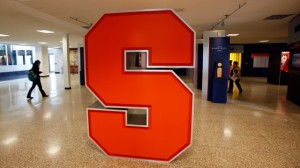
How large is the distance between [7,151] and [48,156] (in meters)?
0.86

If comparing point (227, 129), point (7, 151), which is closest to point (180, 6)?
point (227, 129)

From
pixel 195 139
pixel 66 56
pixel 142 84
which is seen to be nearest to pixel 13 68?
pixel 66 56

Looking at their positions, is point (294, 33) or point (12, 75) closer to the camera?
point (294, 33)

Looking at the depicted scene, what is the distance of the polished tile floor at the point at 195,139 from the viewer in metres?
3.10

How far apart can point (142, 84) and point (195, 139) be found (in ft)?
6.17

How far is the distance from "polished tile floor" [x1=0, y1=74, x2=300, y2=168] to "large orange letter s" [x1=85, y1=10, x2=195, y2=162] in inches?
13.9

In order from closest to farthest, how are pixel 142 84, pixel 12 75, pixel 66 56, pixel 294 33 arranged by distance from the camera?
pixel 142 84 < pixel 294 33 < pixel 66 56 < pixel 12 75

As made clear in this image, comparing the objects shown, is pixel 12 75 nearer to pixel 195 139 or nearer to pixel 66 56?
pixel 66 56

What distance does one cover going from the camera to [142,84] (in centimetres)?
302

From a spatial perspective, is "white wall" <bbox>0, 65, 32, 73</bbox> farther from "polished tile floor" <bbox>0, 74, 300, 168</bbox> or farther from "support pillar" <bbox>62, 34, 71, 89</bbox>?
"polished tile floor" <bbox>0, 74, 300, 168</bbox>

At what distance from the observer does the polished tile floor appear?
310 cm

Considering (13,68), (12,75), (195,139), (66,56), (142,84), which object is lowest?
(195,139)

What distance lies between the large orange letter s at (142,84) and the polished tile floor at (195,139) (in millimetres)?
353

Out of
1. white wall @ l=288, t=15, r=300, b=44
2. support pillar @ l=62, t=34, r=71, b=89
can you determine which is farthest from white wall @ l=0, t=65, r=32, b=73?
white wall @ l=288, t=15, r=300, b=44
